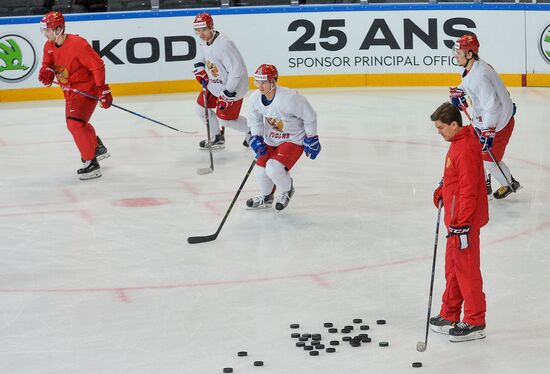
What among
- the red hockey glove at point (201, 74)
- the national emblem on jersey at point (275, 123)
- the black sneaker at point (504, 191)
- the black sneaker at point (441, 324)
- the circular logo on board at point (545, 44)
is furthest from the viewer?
the circular logo on board at point (545, 44)

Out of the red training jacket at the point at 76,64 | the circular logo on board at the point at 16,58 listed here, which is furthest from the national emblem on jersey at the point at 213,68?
the circular logo on board at the point at 16,58

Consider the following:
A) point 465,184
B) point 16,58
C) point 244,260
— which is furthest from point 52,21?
point 465,184

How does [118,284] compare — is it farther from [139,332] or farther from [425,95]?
[425,95]

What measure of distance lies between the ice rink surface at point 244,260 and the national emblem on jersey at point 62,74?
0.75m

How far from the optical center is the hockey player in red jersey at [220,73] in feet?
29.6

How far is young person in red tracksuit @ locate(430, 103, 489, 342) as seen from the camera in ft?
14.9

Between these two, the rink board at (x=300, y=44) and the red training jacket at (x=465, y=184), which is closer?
the red training jacket at (x=465, y=184)

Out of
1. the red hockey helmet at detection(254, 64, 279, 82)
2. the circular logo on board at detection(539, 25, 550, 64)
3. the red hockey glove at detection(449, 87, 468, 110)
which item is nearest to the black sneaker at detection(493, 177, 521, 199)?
the red hockey glove at detection(449, 87, 468, 110)

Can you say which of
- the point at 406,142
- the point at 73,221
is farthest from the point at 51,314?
the point at 406,142

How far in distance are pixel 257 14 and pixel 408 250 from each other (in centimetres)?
700

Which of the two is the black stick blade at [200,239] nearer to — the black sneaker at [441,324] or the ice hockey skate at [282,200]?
the ice hockey skate at [282,200]

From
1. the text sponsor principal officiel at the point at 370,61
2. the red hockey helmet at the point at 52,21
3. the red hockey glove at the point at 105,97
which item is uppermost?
the red hockey helmet at the point at 52,21

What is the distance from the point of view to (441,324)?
16.0ft

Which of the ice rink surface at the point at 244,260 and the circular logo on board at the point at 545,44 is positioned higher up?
the ice rink surface at the point at 244,260
